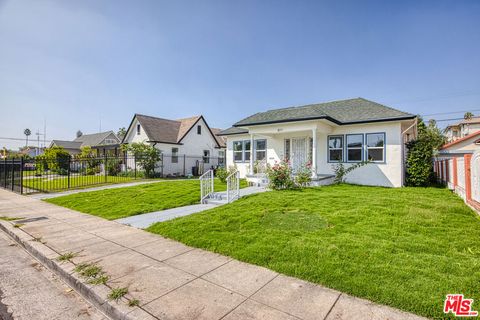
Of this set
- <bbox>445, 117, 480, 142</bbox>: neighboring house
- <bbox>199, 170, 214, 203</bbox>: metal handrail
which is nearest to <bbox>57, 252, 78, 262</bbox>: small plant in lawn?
<bbox>199, 170, 214, 203</bbox>: metal handrail

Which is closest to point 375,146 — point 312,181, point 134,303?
point 312,181

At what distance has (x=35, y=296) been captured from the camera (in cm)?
297

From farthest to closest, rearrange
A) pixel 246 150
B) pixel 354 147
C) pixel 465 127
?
pixel 465 127 → pixel 246 150 → pixel 354 147

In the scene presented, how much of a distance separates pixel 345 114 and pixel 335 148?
2207 millimetres

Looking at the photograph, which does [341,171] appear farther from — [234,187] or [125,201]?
[125,201]

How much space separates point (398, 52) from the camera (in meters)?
12.4

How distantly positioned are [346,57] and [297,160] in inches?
261

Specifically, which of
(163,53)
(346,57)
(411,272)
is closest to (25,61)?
(163,53)

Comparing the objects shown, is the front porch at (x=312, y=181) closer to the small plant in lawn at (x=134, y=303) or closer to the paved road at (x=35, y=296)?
the paved road at (x=35, y=296)

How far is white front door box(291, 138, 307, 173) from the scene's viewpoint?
45.0 ft

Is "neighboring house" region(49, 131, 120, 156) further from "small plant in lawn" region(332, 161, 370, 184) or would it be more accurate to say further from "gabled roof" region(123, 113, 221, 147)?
"small plant in lawn" region(332, 161, 370, 184)

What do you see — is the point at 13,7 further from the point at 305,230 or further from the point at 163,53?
the point at 305,230

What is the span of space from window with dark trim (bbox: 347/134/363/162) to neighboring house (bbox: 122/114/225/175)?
1421 cm

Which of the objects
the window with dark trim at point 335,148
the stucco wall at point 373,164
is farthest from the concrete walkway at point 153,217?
the window with dark trim at point 335,148
